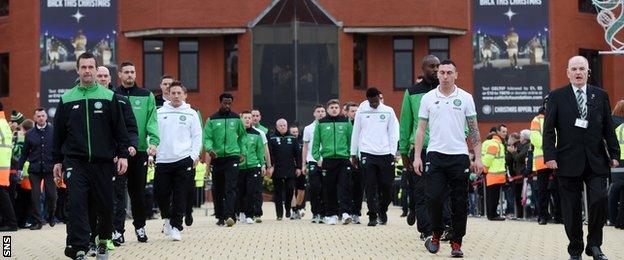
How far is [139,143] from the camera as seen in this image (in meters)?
15.1

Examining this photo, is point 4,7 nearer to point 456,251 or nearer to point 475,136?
point 475,136

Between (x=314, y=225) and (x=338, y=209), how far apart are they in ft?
4.32

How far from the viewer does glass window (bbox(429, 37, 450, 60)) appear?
53031 mm

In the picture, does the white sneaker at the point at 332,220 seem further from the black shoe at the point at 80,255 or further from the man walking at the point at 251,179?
the black shoe at the point at 80,255

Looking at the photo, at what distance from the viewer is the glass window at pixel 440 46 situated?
53031mm

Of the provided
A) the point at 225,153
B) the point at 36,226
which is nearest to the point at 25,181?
the point at 36,226

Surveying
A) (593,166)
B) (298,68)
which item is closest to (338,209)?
(593,166)

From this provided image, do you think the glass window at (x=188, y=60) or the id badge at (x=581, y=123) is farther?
the glass window at (x=188, y=60)

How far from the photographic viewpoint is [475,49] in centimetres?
5250

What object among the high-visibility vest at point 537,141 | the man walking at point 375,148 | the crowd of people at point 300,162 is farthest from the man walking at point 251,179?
the high-visibility vest at point 537,141

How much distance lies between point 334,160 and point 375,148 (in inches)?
81.6

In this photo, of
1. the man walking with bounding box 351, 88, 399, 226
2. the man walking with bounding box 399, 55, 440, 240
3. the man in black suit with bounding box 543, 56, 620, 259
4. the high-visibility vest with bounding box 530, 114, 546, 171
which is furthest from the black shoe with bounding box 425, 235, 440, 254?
the high-visibility vest with bounding box 530, 114, 546, 171

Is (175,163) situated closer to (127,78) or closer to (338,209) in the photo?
(127,78)

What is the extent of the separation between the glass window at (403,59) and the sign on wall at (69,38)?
489 inches
